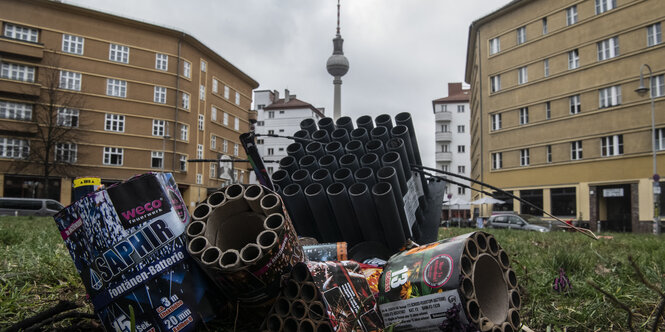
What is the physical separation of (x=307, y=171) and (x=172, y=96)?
146 ft

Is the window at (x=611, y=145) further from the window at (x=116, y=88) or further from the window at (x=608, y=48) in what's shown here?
the window at (x=116, y=88)

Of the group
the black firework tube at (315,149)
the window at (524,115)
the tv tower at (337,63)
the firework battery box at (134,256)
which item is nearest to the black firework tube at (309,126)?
the black firework tube at (315,149)

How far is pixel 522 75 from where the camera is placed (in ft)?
126

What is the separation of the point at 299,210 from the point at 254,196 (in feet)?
5.40

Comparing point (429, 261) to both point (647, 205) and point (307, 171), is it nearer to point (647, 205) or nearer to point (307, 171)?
point (307, 171)

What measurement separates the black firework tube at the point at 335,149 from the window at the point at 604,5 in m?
35.4

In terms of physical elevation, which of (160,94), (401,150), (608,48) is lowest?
(401,150)

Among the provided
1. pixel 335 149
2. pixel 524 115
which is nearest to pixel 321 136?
pixel 335 149

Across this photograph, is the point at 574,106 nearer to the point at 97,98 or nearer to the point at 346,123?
the point at 346,123

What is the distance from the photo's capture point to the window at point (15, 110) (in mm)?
37031

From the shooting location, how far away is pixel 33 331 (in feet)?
6.66

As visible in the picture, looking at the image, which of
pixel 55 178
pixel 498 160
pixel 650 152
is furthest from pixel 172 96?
pixel 650 152

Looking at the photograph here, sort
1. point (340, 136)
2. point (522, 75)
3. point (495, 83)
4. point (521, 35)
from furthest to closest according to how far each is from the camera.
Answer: point (495, 83) → point (521, 35) → point (522, 75) → point (340, 136)

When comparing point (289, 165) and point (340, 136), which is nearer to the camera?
point (289, 165)
